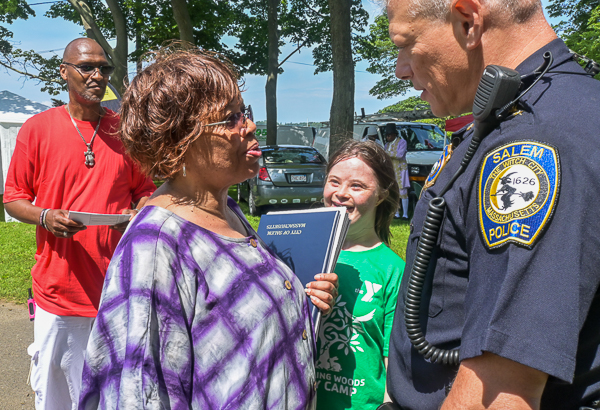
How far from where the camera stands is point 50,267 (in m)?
2.79

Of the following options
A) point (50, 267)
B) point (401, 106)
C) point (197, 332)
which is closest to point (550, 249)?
point (197, 332)

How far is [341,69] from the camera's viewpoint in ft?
32.7

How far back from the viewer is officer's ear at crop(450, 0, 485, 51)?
1.21 m

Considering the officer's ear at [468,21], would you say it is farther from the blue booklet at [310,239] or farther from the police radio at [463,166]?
the blue booklet at [310,239]

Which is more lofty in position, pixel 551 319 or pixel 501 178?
pixel 501 178

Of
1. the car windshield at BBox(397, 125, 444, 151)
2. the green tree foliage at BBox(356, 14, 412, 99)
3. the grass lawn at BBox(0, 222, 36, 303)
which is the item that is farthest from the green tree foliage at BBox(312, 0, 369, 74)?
the grass lawn at BBox(0, 222, 36, 303)

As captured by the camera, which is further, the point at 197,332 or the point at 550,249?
the point at 197,332

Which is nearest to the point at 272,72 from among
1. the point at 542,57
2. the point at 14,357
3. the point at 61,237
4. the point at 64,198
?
the point at 14,357

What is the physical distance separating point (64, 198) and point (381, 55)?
80.7 ft

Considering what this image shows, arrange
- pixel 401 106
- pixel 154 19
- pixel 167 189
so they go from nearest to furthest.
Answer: pixel 167 189
pixel 154 19
pixel 401 106

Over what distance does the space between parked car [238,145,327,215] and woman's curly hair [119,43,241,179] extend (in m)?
9.30

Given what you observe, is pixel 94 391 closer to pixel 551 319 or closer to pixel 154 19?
pixel 551 319

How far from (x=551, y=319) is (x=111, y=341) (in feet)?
3.55

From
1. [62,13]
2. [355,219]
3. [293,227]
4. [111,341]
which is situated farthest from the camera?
[62,13]
